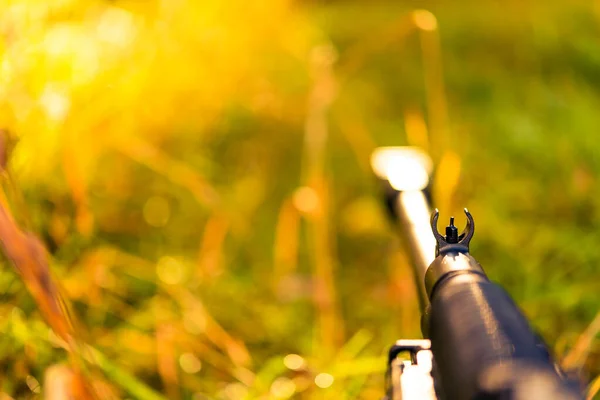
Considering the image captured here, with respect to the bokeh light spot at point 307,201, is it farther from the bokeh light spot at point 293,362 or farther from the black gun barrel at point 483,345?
the black gun barrel at point 483,345

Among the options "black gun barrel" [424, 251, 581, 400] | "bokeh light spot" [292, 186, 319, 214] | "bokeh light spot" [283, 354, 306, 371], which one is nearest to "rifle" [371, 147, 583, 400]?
"black gun barrel" [424, 251, 581, 400]

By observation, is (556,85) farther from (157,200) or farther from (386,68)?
(157,200)

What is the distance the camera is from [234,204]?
1.18 meters

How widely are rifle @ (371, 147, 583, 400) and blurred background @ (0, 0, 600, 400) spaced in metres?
0.23

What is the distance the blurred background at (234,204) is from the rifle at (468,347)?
0.75 feet

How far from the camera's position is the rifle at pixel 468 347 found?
0.82 ft

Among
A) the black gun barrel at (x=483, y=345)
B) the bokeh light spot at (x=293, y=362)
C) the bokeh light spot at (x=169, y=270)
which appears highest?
the bokeh light spot at (x=169, y=270)

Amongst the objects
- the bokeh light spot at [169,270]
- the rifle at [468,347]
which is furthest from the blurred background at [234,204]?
the rifle at [468,347]

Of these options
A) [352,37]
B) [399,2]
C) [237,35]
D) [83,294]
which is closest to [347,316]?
[83,294]

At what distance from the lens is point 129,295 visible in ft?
2.67

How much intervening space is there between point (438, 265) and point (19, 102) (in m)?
0.64

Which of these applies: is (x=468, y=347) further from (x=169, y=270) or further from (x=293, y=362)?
(x=169, y=270)

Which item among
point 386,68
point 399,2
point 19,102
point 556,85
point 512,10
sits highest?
point 399,2

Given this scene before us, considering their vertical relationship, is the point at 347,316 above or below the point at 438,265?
above
